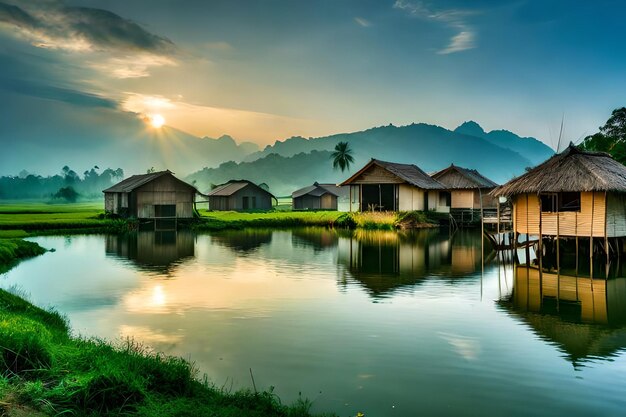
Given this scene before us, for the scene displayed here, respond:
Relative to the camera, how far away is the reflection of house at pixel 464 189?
151 feet

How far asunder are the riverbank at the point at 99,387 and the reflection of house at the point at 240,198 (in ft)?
176

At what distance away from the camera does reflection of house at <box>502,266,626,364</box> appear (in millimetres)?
10555

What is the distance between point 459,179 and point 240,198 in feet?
86.0

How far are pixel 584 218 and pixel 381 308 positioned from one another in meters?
12.3

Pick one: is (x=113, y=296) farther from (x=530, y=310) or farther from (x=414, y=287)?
(x=530, y=310)

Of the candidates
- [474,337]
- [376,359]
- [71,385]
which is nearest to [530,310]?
[474,337]

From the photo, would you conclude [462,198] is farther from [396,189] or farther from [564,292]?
[564,292]

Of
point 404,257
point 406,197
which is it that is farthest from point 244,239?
point 406,197

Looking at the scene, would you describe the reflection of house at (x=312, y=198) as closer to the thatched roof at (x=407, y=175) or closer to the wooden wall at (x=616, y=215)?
the thatched roof at (x=407, y=175)

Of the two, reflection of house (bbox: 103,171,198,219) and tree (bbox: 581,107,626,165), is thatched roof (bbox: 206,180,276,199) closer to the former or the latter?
reflection of house (bbox: 103,171,198,219)

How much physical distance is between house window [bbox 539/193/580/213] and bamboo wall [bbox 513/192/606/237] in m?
1.06

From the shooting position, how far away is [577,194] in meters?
23.5

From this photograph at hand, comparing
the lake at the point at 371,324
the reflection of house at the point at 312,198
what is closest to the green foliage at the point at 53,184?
the reflection of house at the point at 312,198

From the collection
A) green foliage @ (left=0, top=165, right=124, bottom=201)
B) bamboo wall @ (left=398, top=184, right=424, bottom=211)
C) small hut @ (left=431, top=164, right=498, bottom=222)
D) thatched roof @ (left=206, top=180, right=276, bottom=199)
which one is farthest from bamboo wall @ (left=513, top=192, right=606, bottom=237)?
green foliage @ (left=0, top=165, right=124, bottom=201)
